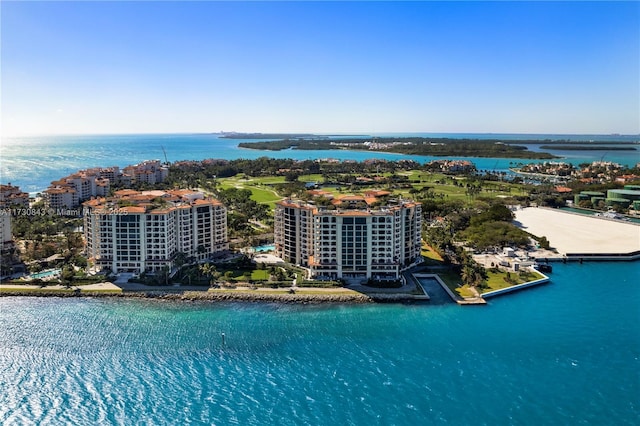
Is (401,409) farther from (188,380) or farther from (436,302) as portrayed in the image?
(436,302)

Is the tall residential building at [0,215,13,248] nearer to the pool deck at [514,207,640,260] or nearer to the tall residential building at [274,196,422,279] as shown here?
the tall residential building at [274,196,422,279]

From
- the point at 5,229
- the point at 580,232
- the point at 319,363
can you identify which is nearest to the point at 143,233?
the point at 5,229

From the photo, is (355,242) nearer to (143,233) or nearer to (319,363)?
(319,363)

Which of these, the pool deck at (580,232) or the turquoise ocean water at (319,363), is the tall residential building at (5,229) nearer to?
the turquoise ocean water at (319,363)

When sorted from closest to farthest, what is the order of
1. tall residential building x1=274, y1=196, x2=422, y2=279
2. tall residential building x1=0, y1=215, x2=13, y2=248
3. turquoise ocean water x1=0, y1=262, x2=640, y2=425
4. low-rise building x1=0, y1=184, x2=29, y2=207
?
turquoise ocean water x1=0, y1=262, x2=640, y2=425 < tall residential building x1=274, y1=196, x2=422, y2=279 < tall residential building x1=0, y1=215, x2=13, y2=248 < low-rise building x1=0, y1=184, x2=29, y2=207

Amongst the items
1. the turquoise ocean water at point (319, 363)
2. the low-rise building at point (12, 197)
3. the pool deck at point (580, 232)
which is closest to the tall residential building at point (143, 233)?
the turquoise ocean water at point (319, 363)

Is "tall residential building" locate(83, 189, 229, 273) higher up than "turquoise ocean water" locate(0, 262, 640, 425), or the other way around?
"tall residential building" locate(83, 189, 229, 273)

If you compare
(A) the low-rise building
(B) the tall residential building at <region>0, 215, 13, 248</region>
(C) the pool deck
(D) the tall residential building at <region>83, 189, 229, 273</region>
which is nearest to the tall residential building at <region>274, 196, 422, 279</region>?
(D) the tall residential building at <region>83, 189, 229, 273</region>
